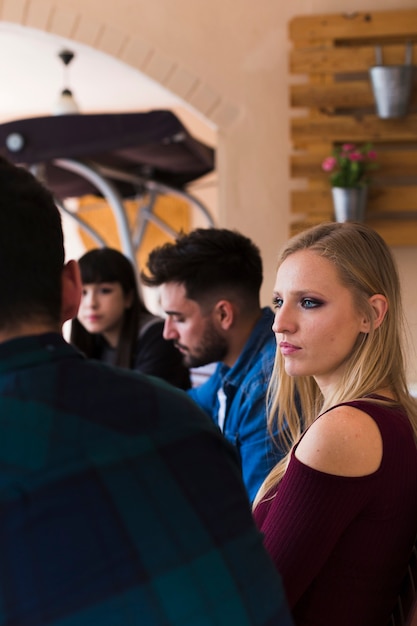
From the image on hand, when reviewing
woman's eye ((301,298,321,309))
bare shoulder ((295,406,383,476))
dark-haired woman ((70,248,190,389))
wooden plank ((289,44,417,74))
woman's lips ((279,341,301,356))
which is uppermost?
wooden plank ((289,44,417,74))

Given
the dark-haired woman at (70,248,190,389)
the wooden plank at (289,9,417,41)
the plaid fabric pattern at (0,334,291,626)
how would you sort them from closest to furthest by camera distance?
the plaid fabric pattern at (0,334,291,626) → the dark-haired woman at (70,248,190,389) → the wooden plank at (289,9,417,41)

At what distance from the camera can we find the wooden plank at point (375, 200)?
3844 mm

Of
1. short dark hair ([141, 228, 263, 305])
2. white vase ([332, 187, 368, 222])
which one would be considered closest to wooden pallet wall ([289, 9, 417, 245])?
white vase ([332, 187, 368, 222])

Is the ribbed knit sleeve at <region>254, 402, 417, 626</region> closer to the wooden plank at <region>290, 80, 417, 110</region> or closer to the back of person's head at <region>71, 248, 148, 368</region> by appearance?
the back of person's head at <region>71, 248, 148, 368</region>

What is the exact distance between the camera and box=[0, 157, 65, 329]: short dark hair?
786mm

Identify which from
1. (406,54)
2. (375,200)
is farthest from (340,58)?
(375,200)

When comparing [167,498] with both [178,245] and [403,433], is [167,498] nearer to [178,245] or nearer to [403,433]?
[403,433]

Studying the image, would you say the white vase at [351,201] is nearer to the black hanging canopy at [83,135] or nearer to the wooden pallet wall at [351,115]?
the wooden pallet wall at [351,115]

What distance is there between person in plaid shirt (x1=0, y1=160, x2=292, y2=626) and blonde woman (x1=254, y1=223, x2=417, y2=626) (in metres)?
0.36

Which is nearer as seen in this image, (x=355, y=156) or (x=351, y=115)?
(x=355, y=156)

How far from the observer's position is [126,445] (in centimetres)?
76

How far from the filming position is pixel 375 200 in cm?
387

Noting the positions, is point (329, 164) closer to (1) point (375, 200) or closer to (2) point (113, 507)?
(1) point (375, 200)

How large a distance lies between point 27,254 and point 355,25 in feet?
11.1
